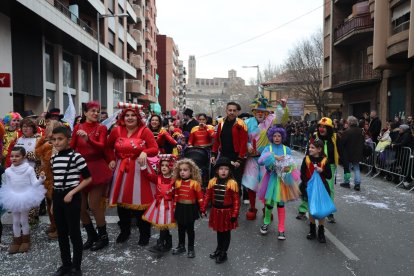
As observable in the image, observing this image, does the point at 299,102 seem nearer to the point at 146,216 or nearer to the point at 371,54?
the point at 371,54

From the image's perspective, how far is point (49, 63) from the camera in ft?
66.2

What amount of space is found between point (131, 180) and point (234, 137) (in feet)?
7.45

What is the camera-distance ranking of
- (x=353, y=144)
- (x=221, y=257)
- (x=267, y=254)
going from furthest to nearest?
(x=353, y=144) → (x=267, y=254) → (x=221, y=257)

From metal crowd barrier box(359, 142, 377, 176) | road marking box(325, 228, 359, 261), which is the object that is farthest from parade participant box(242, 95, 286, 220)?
metal crowd barrier box(359, 142, 377, 176)

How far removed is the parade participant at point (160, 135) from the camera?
785cm

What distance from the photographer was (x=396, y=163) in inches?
462

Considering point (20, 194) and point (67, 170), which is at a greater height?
point (67, 170)

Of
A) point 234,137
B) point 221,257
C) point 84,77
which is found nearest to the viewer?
point 221,257

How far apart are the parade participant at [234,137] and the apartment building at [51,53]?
13.4 ft

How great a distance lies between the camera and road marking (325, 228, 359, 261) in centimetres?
521

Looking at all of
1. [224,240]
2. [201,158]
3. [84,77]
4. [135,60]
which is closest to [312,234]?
[224,240]

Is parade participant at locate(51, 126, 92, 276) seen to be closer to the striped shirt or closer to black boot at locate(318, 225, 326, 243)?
the striped shirt

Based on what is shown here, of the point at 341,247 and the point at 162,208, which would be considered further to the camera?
the point at 341,247

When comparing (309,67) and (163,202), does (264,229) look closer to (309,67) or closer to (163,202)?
(163,202)
